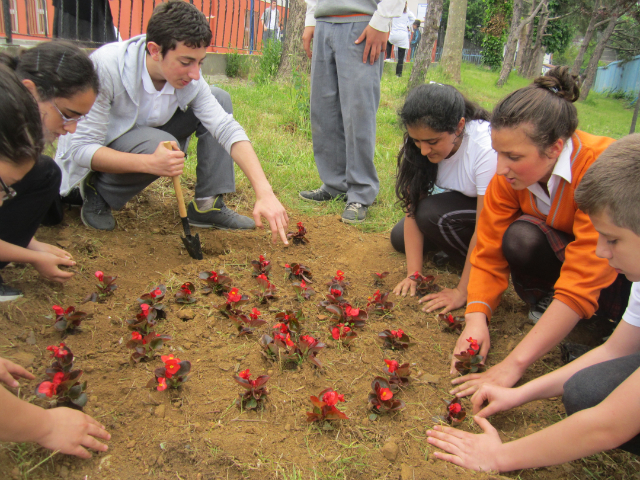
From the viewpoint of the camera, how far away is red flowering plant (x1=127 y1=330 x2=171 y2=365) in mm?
2096

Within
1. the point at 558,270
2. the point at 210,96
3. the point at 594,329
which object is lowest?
the point at 594,329

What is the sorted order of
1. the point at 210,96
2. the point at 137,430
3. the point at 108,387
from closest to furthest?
the point at 137,430 → the point at 108,387 → the point at 210,96

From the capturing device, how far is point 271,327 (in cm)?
247

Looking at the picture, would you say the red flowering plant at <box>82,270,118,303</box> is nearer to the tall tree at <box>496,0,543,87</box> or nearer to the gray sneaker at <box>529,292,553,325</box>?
the gray sneaker at <box>529,292,553,325</box>

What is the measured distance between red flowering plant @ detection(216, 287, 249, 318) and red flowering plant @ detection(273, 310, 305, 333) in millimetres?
217

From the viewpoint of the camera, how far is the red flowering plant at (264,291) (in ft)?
8.63

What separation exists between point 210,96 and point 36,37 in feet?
16.3

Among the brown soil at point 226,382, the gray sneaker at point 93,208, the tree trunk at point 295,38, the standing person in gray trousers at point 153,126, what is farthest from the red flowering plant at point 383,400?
the tree trunk at point 295,38

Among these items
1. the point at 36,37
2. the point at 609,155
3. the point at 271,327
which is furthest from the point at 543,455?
the point at 36,37

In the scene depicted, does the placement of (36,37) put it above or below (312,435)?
above

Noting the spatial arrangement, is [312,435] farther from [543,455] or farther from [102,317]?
[102,317]

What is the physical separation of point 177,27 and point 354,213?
1.90m

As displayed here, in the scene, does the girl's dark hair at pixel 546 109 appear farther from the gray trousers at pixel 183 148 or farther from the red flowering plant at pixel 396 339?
the gray trousers at pixel 183 148

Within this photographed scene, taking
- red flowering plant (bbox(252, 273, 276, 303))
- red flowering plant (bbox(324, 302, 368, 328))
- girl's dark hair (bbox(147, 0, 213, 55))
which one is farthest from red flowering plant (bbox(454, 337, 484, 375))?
girl's dark hair (bbox(147, 0, 213, 55))
